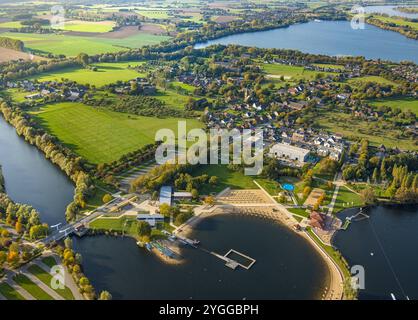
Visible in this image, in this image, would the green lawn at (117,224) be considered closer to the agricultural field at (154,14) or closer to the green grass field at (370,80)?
the green grass field at (370,80)

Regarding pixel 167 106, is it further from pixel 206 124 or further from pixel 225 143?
pixel 225 143


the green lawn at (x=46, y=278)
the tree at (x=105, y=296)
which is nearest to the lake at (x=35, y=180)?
the green lawn at (x=46, y=278)

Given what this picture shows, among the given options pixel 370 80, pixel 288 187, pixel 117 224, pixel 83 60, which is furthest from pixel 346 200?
pixel 83 60

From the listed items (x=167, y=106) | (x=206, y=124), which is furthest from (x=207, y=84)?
(x=206, y=124)

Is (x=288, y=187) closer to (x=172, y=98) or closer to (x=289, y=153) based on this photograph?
(x=289, y=153)

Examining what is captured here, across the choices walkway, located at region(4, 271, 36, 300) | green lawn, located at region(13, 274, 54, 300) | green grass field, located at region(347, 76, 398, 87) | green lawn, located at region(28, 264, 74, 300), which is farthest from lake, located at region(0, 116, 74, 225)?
green grass field, located at region(347, 76, 398, 87)

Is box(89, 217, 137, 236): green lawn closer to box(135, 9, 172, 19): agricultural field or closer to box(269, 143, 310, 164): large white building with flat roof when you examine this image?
box(269, 143, 310, 164): large white building with flat roof
